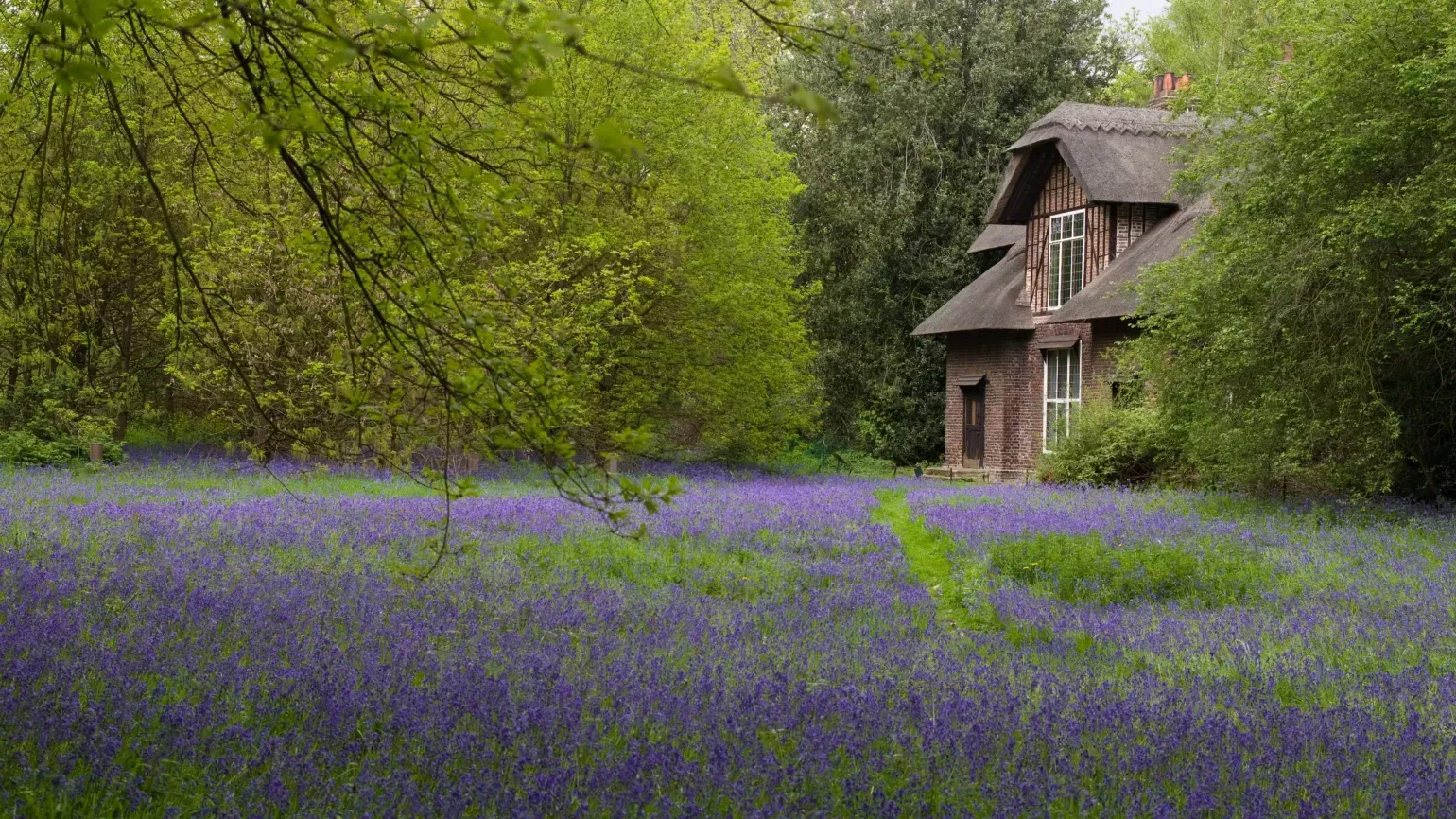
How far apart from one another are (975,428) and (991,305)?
3.56m

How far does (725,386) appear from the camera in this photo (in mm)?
Answer: 27531

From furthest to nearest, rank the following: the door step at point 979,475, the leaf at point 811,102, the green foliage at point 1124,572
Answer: the door step at point 979,475 < the green foliage at point 1124,572 < the leaf at point 811,102

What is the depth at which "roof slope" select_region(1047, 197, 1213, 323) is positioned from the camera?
26.5 metres

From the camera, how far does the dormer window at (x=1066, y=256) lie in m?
30.5

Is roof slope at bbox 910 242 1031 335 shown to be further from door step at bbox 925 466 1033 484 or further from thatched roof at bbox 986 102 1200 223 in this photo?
door step at bbox 925 466 1033 484

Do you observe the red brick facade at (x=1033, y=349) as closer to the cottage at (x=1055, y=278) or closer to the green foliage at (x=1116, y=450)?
the cottage at (x=1055, y=278)

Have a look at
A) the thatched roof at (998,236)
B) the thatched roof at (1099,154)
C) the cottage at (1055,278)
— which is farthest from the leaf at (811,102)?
the thatched roof at (998,236)

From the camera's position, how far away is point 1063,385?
3078 cm

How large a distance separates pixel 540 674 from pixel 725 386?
21608 mm

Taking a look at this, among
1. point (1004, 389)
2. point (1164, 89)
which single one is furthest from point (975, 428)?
point (1164, 89)

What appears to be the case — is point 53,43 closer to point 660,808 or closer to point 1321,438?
point 660,808

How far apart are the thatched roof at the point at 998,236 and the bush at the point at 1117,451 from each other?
9170mm

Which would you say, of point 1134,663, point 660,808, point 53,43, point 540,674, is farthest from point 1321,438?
point 53,43

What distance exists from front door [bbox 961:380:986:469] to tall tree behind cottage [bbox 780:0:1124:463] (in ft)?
9.99
